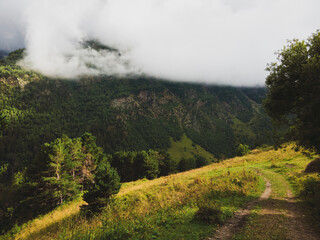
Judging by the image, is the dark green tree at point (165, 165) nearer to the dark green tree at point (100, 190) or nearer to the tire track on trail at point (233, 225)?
the dark green tree at point (100, 190)

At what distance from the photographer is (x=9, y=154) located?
179125 millimetres

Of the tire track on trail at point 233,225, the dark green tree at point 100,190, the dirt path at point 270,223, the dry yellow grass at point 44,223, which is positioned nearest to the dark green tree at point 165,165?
the dry yellow grass at point 44,223

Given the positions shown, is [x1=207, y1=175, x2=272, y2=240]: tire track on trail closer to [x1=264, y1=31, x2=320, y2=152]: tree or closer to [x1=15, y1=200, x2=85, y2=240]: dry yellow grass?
[x1=264, y1=31, x2=320, y2=152]: tree

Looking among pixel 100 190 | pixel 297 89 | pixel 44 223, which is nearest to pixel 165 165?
pixel 100 190

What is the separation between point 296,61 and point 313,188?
34.2ft

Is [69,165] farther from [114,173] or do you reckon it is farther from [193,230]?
[193,230]

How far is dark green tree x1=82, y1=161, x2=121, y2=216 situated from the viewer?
20128 millimetres

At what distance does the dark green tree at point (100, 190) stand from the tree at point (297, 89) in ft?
68.6

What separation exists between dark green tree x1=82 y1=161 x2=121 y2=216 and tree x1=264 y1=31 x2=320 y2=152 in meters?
20.9

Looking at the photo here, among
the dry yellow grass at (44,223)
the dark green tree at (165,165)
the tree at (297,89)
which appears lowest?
the dark green tree at (165,165)

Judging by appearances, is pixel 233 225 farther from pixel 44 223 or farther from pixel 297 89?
pixel 44 223

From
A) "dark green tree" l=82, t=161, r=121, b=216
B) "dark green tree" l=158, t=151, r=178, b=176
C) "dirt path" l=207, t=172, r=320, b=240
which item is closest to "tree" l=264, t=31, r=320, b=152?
"dirt path" l=207, t=172, r=320, b=240

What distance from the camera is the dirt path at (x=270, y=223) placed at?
23.5 ft

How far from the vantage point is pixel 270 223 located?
8.52 meters
